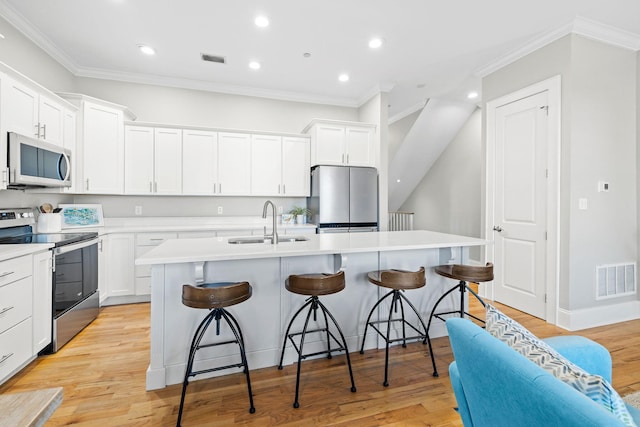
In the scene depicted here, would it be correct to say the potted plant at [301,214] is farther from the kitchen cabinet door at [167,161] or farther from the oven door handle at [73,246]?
the oven door handle at [73,246]

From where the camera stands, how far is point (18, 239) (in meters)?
2.58

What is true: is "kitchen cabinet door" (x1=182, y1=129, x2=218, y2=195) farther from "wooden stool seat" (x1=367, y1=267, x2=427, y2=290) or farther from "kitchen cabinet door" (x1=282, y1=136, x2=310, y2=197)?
"wooden stool seat" (x1=367, y1=267, x2=427, y2=290)

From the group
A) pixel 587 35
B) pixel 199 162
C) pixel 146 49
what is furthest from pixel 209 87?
pixel 587 35

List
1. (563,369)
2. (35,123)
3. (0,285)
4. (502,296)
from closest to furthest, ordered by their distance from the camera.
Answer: (563,369) → (0,285) → (35,123) → (502,296)

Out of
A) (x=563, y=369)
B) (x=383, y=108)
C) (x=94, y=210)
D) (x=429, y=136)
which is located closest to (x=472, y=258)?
(x=429, y=136)

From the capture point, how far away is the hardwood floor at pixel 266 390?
5.64ft

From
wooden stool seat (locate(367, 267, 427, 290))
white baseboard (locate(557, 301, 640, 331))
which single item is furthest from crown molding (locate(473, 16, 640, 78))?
wooden stool seat (locate(367, 267, 427, 290))

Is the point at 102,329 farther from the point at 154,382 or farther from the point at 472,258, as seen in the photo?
the point at 472,258

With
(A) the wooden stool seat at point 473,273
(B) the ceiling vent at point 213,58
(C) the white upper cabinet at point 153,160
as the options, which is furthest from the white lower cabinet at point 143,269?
(A) the wooden stool seat at point 473,273

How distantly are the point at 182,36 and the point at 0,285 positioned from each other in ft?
8.96

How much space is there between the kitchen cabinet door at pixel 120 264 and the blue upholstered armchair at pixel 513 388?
3.78 metres

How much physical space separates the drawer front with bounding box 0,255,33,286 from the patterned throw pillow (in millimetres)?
2790

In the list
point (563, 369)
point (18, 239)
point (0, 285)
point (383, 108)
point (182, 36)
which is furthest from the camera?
point (383, 108)

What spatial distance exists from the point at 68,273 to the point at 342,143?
3579 mm
